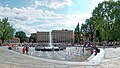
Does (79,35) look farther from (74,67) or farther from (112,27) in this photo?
(74,67)

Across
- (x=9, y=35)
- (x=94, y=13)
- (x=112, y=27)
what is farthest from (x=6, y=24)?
(x=112, y=27)

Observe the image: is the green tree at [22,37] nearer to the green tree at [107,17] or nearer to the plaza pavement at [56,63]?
the green tree at [107,17]

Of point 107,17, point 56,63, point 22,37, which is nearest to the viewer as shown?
point 56,63

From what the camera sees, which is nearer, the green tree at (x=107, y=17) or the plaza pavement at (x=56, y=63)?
the plaza pavement at (x=56, y=63)

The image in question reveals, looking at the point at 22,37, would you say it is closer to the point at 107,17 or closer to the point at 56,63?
the point at 107,17

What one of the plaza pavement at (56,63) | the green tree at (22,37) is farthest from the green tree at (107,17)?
the green tree at (22,37)

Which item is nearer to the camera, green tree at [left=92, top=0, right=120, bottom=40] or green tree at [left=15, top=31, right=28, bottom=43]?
green tree at [left=92, top=0, right=120, bottom=40]

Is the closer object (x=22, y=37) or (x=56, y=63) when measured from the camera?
(x=56, y=63)

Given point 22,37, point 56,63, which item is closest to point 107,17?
point 56,63

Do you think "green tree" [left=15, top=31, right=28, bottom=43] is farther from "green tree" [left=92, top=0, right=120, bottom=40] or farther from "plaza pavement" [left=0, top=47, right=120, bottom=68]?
"plaza pavement" [left=0, top=47, right=120, bottom=68]

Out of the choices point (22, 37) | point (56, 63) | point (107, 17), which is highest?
point (107, 17)

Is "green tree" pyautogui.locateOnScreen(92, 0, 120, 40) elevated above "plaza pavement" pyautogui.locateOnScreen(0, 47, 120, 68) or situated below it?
above

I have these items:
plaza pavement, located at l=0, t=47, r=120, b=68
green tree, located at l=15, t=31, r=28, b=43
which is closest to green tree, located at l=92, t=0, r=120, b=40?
plaza pavement, located at l=0, t=47, r=120, b=68

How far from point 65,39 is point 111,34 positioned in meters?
122
